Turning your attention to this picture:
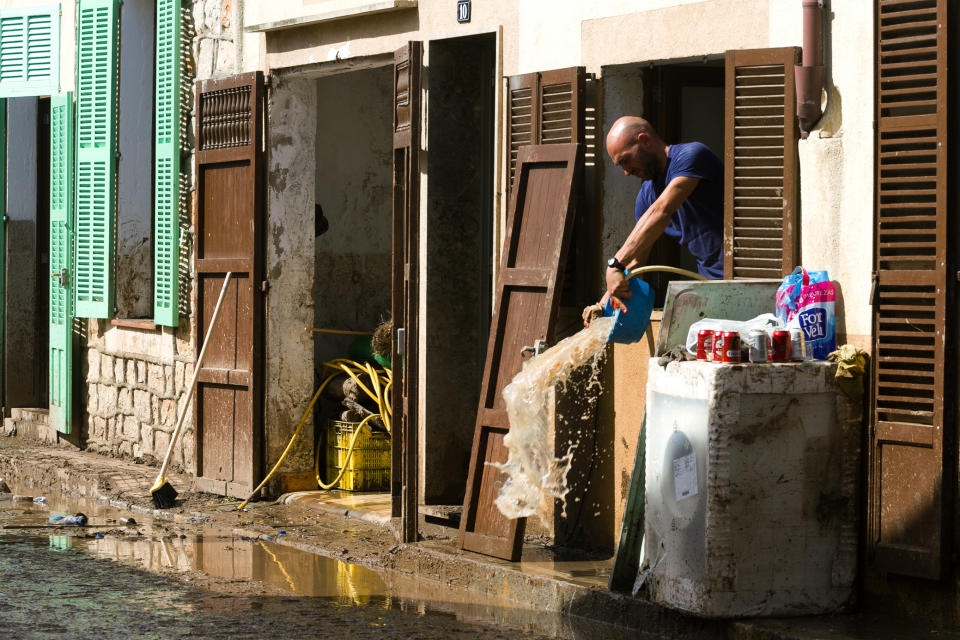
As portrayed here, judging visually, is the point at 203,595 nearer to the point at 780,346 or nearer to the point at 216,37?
the point at 780,346

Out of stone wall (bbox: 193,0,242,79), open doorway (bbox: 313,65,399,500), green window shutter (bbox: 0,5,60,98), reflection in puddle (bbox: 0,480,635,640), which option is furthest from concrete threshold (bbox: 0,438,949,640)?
green window shutter (bbox: 0,5,60,98)

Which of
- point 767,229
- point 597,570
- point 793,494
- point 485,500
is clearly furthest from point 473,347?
point 793,494

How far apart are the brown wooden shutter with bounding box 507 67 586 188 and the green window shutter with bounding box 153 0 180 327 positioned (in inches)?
157

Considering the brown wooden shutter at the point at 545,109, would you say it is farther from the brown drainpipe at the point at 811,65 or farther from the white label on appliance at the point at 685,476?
the white label on appliance at the point at 685,476

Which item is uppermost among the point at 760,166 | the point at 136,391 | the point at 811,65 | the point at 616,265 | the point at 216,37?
the point at 216,37

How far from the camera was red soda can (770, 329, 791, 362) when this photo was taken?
6191mm

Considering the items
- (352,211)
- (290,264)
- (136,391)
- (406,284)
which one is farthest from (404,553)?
(136,391)

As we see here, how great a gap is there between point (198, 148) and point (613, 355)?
14.4ft

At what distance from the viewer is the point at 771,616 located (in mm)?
6219

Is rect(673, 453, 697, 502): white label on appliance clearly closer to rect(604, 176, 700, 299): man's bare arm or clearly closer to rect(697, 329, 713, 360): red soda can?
rect(697, 329, 713, 360): red soda can

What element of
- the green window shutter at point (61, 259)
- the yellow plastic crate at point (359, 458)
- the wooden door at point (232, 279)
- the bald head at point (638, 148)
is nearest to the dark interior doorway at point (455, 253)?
the yellow plastic crate at point (359, 458)

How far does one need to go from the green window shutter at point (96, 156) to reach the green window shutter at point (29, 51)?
0.65 m

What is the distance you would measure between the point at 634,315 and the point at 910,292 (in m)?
1.42

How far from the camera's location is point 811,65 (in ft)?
21.9
